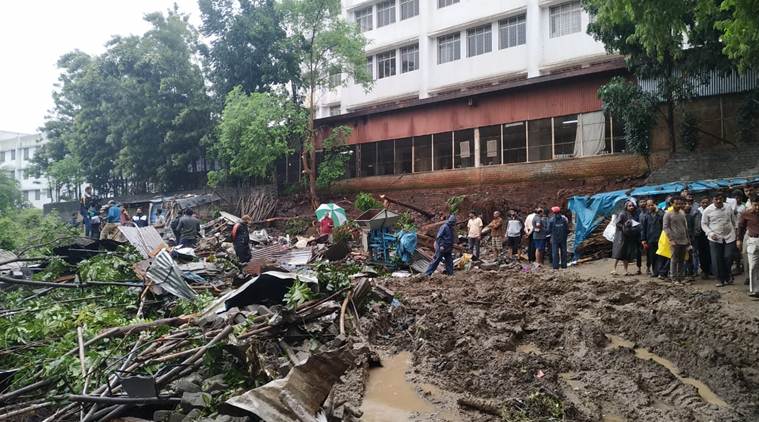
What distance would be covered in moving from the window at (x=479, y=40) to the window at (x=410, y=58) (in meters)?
Result: 3.05

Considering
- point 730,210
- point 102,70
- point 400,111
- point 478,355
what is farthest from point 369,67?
point 478,355

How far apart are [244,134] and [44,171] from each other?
74.4 feet

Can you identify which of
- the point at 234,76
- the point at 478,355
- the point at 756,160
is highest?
the point at 234,76

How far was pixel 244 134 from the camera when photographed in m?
21.7

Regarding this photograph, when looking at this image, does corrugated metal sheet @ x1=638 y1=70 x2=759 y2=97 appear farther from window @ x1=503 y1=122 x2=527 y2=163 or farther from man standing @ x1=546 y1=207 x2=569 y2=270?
man standing @ x1=546 y1=207 x2=569 y2=270

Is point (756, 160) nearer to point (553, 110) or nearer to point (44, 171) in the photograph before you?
point (553, 110)

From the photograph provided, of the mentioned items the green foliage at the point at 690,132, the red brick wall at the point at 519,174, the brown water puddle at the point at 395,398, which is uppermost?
the green foliage at the point at 690,132

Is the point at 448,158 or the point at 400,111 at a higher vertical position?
the point at 400,111

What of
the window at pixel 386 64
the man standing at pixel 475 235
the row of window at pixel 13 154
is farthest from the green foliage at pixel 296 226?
the row of window at pixel 13 154

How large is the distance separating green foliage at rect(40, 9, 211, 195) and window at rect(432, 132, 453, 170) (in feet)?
38.3

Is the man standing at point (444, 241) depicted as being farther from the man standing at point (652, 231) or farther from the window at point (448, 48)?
the window at point (448, 48)

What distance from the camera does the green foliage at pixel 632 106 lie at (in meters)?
16.1

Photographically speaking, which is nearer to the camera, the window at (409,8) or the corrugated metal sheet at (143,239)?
the corrugated metal sheet at (143,239)

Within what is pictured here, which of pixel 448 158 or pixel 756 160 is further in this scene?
pixel 448 158
